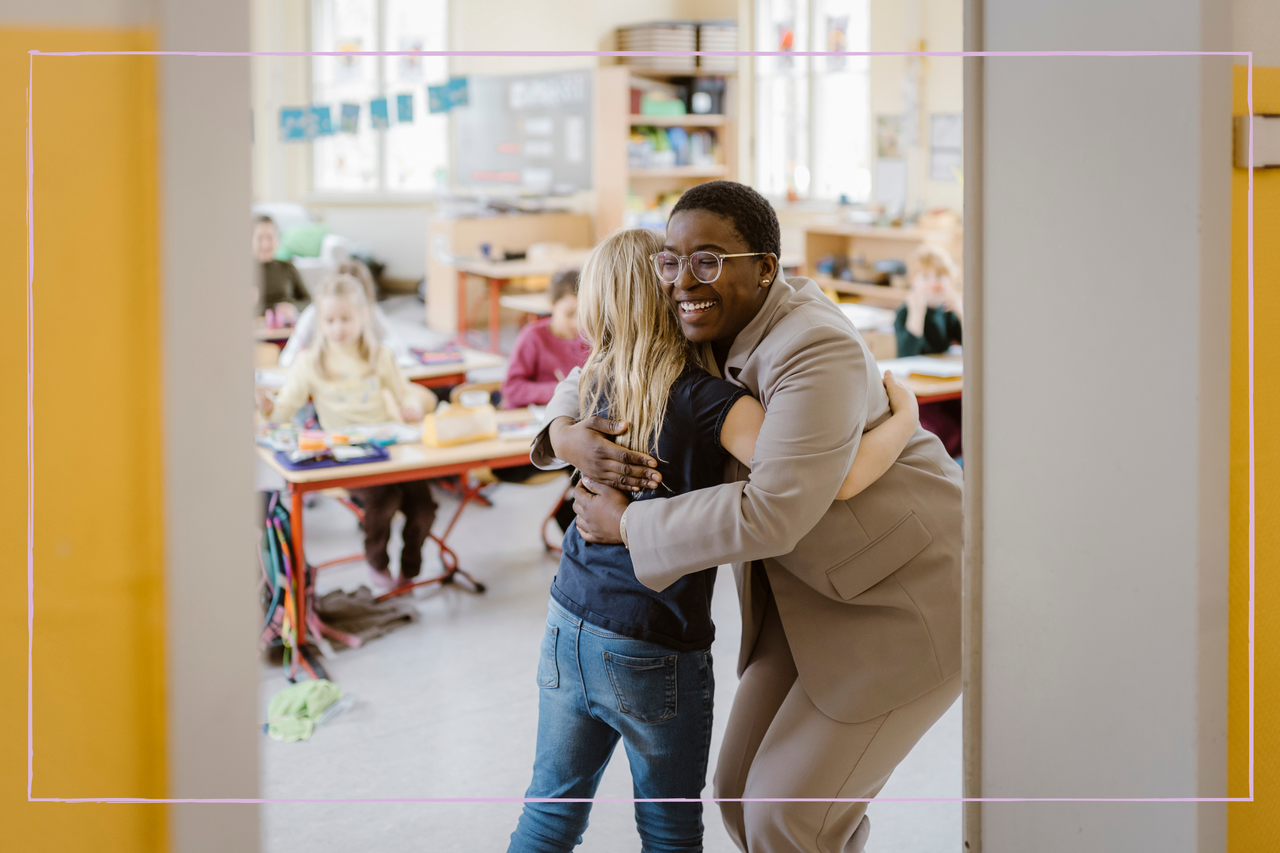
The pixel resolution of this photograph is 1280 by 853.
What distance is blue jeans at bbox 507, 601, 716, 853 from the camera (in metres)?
1.77

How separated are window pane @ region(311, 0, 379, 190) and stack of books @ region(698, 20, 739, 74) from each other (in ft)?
14.2

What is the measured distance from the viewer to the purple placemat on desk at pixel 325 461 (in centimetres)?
377

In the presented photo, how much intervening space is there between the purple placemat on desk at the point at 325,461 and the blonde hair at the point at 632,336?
2229mm

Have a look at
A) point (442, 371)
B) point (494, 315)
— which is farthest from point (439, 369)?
point (494, 315)

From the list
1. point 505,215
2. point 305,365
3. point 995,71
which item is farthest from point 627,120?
point 995,71

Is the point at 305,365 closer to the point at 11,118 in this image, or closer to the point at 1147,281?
the point at 11,118

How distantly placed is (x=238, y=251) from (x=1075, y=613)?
1360mm

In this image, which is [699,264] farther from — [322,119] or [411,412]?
[322,119]

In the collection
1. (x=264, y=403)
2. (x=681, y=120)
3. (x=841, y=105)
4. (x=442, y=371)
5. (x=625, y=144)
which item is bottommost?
(x=264, y=403)

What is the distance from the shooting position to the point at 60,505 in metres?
1.37

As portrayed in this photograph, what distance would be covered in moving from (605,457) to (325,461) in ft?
7.69

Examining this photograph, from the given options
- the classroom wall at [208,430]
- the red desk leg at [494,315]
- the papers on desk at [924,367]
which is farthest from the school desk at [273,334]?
the classroom wall at [208,430]

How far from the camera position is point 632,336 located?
1.73 m

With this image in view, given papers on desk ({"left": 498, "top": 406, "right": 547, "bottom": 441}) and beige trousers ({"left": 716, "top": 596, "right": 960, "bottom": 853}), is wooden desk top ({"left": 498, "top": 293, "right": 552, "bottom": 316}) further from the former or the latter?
beige trousers ({"left": 716, "top": 596, "right": 960, "bottom": 853})
